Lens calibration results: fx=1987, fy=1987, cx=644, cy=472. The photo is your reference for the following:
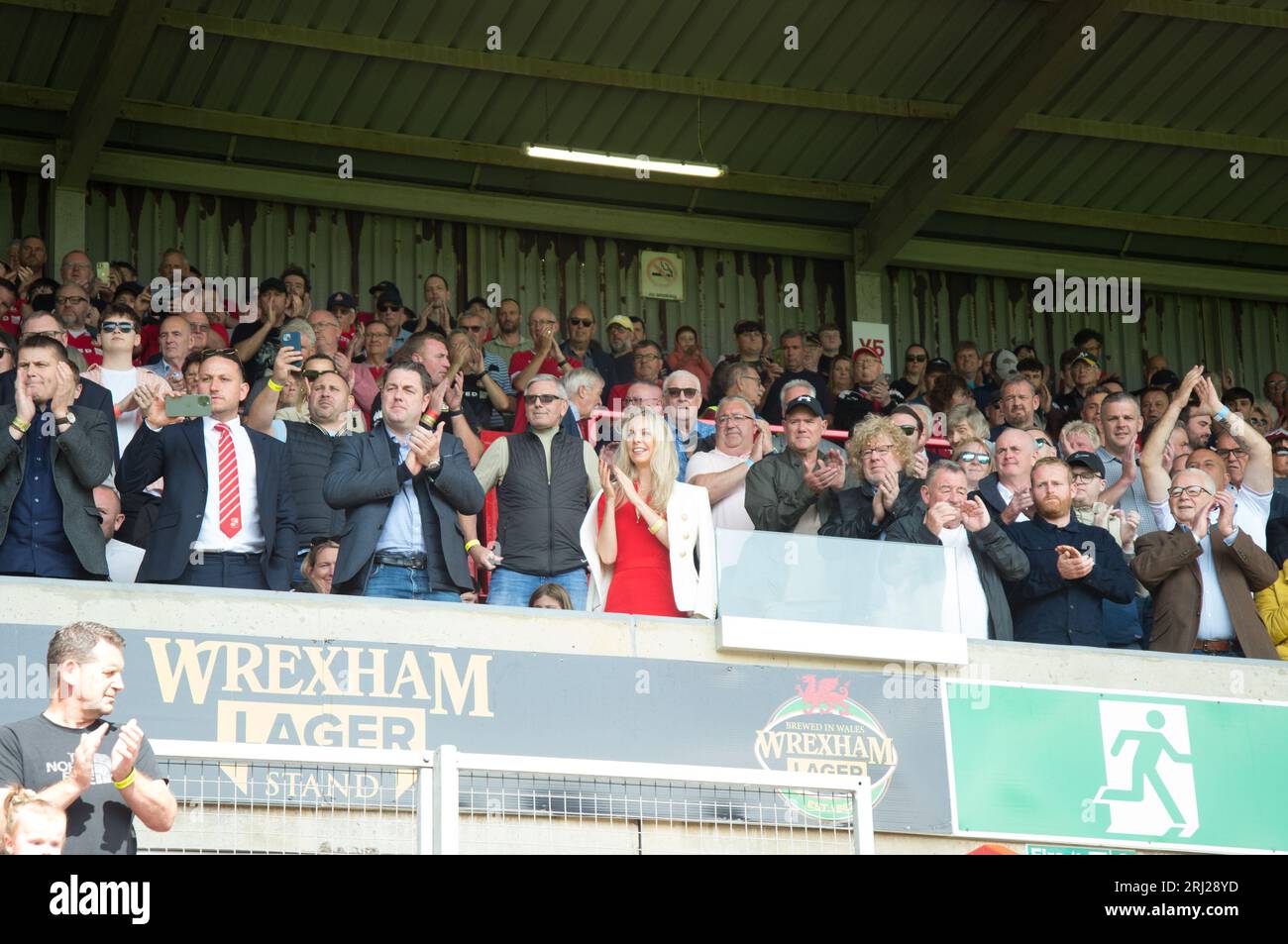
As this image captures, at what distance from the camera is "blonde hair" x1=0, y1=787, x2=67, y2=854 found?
5449 millimetres

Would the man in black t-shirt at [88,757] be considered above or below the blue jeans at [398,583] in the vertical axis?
below

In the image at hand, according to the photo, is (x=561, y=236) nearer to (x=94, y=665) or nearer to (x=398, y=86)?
(x=398, y=86)

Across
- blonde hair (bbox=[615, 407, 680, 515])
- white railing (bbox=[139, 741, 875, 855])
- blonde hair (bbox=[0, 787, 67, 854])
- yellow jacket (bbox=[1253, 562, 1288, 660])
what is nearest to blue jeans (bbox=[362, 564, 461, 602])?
blonde hair (bbox=[615, 407, 680, 515])

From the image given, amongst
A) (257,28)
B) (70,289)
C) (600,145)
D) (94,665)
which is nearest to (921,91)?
(600,145)

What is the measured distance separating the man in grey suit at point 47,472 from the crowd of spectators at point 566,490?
0.04ft

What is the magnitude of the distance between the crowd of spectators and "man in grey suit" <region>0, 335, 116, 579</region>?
11mm

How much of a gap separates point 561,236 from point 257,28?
166 inches

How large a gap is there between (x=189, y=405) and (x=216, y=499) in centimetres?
54

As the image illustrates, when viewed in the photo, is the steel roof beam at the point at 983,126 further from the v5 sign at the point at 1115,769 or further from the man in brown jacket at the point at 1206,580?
the v5 sign at the point at 1115,769

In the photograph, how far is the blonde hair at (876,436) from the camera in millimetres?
10031

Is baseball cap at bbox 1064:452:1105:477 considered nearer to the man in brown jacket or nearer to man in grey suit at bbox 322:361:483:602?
the man in brown jacket

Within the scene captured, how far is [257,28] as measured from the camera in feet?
51.3

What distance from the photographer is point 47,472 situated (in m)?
8.58

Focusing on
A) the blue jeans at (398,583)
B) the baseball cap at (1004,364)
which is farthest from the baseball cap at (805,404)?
the baseball cap at (1004,364)
